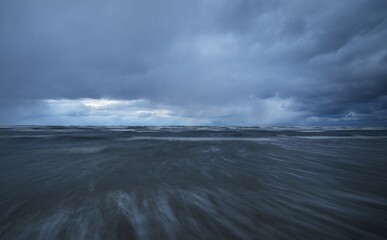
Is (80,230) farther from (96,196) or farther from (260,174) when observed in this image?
(260,174)

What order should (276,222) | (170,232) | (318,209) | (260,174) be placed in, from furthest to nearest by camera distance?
(260,174)
(318,209)
(276,222)
(170,232)

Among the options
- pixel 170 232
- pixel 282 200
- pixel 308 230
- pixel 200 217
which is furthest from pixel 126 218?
pixel 282 200

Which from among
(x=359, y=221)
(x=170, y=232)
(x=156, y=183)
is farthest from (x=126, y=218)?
(x=359, y=221)

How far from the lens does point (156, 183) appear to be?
5914mm

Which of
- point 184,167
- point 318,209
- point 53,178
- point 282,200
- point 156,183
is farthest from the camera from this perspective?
point 184,167

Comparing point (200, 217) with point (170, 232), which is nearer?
point (170, 232)

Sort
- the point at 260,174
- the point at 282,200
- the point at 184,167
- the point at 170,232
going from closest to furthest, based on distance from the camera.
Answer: the point at 170,232 < the point at 282,200 < the point at 260,174 < the point at 184,167

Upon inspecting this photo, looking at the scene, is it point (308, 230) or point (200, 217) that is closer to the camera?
point (308, 230)

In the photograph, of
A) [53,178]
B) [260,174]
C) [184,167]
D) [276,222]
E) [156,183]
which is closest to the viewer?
[276,222]

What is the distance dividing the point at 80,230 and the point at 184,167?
5587mm

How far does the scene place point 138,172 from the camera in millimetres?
7383

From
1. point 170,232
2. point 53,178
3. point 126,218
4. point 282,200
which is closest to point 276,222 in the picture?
point 282,200

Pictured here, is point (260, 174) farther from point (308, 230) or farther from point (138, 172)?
point (138, 172)

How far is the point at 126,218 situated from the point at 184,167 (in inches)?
199
